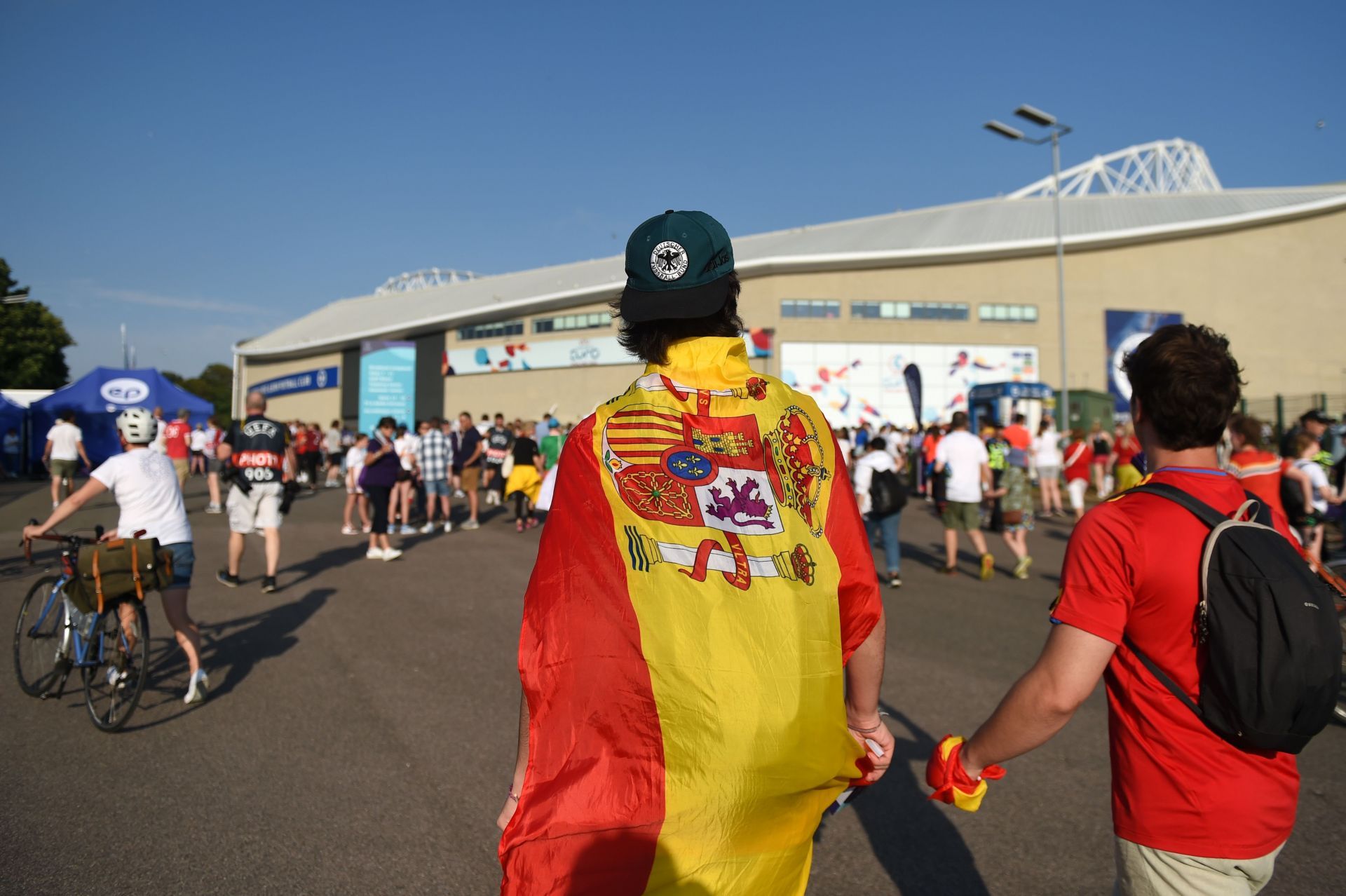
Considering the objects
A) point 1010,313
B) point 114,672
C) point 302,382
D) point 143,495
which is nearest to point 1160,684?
point 114,672

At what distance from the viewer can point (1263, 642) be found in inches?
66.7

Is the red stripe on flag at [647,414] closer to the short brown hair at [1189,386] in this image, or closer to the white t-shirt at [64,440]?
the short brown hair at [1189,386]

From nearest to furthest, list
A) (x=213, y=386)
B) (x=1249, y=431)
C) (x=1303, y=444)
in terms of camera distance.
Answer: (x=1249, y=431)
(x=1303, y=444)
(x=213, y=386)

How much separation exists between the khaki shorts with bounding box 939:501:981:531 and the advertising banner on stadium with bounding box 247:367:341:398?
52429 mm

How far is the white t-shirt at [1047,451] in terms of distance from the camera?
16688 mm

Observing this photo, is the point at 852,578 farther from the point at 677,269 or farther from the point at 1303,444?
the point at 1303,444

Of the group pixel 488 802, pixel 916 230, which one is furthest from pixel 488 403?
pixel 488 802

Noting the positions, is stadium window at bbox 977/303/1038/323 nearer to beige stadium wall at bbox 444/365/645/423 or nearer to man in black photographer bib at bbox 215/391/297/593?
beige stadium wall at bbox 444/365/645/423

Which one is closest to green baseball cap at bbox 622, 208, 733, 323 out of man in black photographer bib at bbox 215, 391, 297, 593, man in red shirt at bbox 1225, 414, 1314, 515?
man in red shirt at bbox 1225, 414, 1314, 515

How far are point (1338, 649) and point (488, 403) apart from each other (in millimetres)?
47456

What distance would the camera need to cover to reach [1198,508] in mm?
1842

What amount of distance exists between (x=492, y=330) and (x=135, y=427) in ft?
141

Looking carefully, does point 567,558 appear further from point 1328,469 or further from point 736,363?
point 1328,469

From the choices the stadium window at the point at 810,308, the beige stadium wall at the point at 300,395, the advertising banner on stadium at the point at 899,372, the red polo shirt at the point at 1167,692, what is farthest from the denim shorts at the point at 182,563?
the beige stadium wall at the point at 300,395
